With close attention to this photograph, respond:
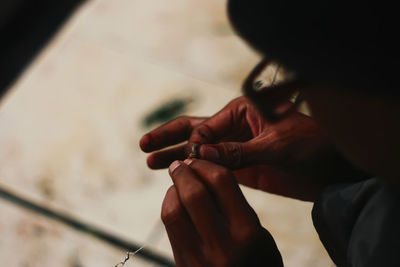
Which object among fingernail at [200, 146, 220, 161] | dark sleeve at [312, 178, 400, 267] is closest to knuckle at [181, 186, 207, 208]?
fingernail at [200, 146, 220, 161]

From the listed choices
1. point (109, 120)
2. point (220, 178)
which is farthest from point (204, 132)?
point (109, 120)

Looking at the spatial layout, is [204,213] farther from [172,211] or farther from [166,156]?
[166,156]

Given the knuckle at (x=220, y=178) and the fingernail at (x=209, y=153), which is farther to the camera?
the fingernail at (x=209, y=153)

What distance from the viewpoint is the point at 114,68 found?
186 cm

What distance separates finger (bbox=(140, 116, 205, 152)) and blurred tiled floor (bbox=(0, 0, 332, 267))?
0.44 m

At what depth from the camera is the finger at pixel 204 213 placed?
0.72m

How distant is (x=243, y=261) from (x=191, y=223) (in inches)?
4.5

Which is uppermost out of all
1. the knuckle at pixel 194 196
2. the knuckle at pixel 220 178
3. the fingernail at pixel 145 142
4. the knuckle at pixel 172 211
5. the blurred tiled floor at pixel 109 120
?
the knuckle at pixel 220 178

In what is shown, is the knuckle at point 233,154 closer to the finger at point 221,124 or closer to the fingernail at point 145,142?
the finger at point 221,124

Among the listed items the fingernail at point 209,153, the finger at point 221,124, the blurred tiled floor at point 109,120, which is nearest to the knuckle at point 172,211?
the fingernail at point 209,153

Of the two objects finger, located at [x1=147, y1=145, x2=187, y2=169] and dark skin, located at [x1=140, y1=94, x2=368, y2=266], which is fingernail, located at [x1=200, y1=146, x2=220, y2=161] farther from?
finger, located at [x1=147, y1=145, x2=187, y2=169]

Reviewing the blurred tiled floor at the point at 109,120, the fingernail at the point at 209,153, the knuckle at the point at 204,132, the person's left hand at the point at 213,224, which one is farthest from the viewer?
the blurred tiled floor at the point at 109,120

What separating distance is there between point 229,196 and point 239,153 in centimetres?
27

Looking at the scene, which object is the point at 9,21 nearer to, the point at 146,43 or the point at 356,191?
the point at 146,43
